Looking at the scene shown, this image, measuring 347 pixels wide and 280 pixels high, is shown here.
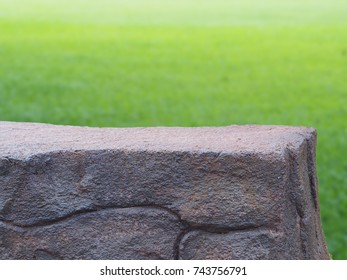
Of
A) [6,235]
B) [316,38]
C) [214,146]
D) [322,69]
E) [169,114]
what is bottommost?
[6,235]

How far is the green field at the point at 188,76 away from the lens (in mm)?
6492

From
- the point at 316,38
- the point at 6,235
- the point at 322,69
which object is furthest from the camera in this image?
the point at 316,38

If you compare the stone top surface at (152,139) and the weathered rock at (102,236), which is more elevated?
the stone top surface at (152,139)

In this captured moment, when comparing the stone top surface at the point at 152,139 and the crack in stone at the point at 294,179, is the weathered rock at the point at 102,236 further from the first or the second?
the crack in stone at the point at 294,179

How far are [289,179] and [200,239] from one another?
0.35m

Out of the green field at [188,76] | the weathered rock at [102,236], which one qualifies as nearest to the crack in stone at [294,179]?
the weathered rock at [102,236]

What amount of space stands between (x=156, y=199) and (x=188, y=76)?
597 centimetres

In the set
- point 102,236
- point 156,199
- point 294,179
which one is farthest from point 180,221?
point 294,179

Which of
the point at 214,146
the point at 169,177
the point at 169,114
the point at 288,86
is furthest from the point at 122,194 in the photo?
the point at 288,86

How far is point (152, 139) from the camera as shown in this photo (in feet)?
8.98

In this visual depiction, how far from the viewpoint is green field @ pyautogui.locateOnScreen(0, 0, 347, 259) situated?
6.49m

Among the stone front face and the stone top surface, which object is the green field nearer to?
the stone top surface

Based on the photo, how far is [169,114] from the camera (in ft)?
22.1
